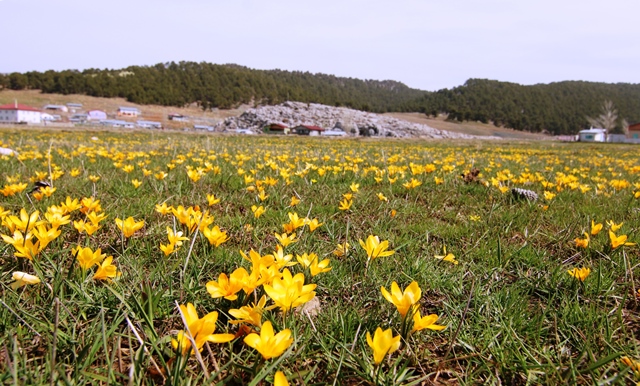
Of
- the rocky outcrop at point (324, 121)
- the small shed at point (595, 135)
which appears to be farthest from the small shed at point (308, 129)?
the small shed at point (595, 135)

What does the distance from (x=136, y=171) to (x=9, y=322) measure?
423cm

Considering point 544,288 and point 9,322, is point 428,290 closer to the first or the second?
point 544,288

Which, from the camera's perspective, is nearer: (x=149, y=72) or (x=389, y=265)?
(x=389, y=265)

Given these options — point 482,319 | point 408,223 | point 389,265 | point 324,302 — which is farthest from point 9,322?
point 408,223

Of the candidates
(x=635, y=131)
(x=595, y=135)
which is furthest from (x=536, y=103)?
(x=635, y=131)

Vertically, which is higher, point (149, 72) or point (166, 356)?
point (149, 72)

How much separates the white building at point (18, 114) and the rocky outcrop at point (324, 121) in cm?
5596

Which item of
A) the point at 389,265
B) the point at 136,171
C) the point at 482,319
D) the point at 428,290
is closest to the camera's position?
the point at 482,319

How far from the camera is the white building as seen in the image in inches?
3848

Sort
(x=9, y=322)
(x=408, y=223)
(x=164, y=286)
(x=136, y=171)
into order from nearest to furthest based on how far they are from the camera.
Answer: (x=9, y=322), (x=164, y=286), (x=408, y=223), (x=136, y=171)

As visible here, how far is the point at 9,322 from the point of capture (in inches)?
52.1

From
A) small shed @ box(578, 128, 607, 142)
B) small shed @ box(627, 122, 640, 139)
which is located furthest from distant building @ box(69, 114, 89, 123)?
small shed @ box(627, 122, 640, 139)

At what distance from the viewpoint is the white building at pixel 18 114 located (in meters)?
97.7

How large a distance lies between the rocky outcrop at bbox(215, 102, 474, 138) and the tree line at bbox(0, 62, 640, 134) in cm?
4904
